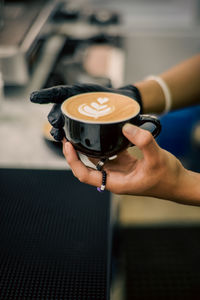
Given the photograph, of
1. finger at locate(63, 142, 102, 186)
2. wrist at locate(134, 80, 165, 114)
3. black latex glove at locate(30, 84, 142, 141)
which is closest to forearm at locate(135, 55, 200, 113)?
wrist at locate(134, 80, 165, 114)

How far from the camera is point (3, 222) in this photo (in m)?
0.71

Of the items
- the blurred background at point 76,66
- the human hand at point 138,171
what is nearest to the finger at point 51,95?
the human hand at point 138,171

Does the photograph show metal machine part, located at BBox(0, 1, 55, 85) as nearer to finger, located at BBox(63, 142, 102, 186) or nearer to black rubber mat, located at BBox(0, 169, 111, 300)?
black rubber mat, located at BBox(0, 169, 111, 300)

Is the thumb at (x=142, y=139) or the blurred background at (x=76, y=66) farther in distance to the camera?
the blurred background at (x=76, y=66)

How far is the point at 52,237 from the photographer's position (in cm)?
68

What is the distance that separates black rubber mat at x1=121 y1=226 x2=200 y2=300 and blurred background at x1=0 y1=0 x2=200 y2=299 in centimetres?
8

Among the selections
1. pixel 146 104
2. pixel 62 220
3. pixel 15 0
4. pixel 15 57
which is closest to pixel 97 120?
pixel 62 220

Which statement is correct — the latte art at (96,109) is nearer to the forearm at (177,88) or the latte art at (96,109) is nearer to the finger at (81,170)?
the finger at (81,170)

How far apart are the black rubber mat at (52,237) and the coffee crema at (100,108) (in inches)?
10.7

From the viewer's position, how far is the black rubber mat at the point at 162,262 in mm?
1381

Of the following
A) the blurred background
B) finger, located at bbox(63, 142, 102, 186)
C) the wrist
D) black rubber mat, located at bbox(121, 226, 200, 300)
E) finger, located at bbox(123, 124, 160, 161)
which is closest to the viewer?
finger, located at bbox(123, 124, 160, 161)

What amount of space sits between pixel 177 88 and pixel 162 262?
0.91 m

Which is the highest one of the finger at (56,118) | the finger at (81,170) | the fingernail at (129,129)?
the fingernail at (129,129)

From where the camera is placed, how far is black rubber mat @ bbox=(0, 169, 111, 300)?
575 mm
